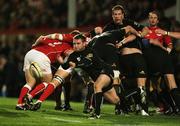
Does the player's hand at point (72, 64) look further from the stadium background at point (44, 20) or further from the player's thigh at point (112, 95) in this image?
the stadium background at point (44, 20)

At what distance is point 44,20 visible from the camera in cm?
2423

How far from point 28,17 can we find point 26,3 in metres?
1.31

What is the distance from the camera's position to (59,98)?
13.4m

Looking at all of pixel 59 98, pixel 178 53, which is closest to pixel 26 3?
pixel 178 53

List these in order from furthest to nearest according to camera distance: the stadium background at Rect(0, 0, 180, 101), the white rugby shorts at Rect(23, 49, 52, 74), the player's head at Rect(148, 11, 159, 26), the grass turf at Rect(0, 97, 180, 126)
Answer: the stadium background at Rect(0, 0, 180, 101) < the white rugby shorts at Rect(23, 49, 52, 74) < the player's head at Rect(148, 11, 159, 26) < the grass turf at Rect(0, 97, 180, 126)

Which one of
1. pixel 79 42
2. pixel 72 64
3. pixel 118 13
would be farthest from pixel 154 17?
pixel 72 64

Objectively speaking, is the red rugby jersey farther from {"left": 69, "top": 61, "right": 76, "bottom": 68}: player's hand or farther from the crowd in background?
the crowd in background

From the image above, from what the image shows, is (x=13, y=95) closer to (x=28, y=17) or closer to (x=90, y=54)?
(x=28, y=17)

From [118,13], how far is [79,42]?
946 millimetres

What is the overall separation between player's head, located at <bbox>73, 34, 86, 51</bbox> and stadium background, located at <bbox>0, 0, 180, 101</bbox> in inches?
283

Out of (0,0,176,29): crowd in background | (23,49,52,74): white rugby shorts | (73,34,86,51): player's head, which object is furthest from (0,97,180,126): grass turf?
(0,0,176,29): crowd in background

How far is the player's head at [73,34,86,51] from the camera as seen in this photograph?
1188 centimetres

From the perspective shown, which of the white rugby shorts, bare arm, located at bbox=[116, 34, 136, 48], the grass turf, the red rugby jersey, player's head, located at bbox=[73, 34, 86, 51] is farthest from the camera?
the red rugby jersey

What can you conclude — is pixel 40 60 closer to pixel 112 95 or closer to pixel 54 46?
pixel 54 46
